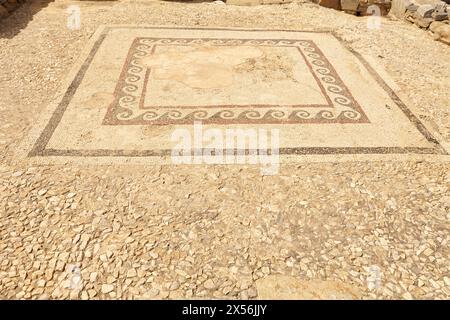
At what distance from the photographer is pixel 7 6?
461 centimetres

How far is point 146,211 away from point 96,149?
75 cm

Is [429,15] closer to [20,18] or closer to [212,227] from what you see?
[212,227]

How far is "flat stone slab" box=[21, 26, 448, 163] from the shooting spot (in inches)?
106

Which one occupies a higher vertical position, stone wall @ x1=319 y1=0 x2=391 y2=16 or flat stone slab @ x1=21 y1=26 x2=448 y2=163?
stone wall @ x1=319 y1=0 x2=391 y2=16

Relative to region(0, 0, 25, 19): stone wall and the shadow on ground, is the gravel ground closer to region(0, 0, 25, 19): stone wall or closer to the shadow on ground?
the shadow on ground

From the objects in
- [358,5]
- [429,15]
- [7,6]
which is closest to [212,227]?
[7,6]

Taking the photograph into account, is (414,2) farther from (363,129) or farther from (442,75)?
(363,129)

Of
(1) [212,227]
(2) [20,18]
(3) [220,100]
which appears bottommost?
(1) [212,227]

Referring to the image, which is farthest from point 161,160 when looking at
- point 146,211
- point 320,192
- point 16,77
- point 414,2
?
point 414,2

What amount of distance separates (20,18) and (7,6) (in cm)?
29

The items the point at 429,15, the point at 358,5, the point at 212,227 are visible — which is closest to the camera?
the point at 212,227

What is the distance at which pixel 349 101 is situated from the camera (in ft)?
10.8

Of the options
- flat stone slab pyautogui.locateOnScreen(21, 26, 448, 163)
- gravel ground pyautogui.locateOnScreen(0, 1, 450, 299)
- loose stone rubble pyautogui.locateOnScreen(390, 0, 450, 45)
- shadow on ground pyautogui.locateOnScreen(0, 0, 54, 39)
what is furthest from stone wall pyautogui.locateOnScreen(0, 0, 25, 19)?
loose stone rubble pyautogui.locateOnScreen(390, 0, 450, 45)

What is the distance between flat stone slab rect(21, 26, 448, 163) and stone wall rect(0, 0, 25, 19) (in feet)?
4.37
